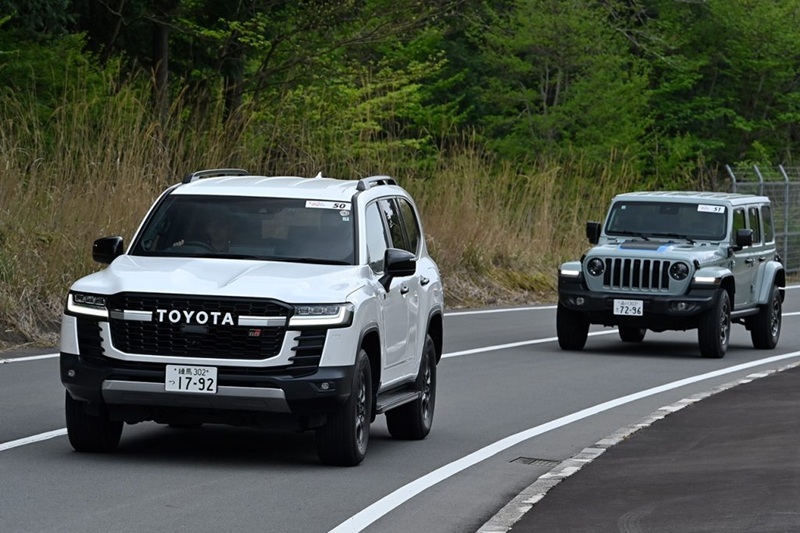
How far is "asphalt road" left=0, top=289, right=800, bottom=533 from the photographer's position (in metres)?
8.77

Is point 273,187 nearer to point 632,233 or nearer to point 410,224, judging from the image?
point 410,224

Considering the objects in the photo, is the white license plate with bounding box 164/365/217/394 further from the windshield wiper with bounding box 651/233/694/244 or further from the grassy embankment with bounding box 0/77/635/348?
the windshield wiper with bounding box 651/233/694/244

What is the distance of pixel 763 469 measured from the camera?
33.8 feet

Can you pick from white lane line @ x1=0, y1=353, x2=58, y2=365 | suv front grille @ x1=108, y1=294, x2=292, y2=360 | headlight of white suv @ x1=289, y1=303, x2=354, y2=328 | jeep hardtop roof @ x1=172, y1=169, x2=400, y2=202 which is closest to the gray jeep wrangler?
white lane line @ x1=0, y1=353, x2=58, y2=365

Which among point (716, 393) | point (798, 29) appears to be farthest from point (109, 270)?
point (798, 29)

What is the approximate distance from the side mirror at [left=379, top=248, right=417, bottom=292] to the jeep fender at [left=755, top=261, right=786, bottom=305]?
36.6ft

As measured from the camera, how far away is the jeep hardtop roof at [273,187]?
456 inches

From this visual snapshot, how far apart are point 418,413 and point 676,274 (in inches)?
328

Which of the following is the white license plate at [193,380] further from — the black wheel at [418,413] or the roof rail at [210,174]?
the black wheel at [418,413]

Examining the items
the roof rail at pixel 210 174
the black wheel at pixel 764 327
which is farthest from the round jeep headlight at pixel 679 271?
the roof rail at pixel 210 174

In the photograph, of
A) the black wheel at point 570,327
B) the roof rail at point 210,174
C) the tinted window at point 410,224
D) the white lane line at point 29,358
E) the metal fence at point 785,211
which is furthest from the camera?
the metal fence at point 785,211

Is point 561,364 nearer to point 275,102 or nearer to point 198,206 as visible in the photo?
point 198,206

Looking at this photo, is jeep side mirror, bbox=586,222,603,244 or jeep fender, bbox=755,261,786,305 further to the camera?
jeep fender, bbox=755,261,786,305

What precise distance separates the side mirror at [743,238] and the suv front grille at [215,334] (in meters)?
11.5
